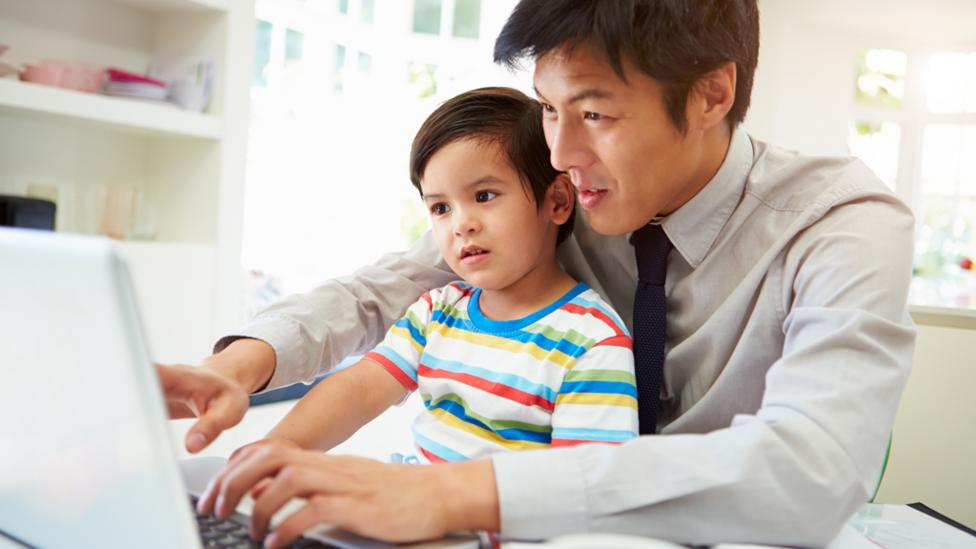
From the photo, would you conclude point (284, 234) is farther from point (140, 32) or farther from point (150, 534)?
point (150, 534)

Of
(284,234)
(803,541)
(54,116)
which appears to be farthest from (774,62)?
(803,541)

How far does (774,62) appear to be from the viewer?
232 inches

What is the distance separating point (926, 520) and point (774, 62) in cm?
519

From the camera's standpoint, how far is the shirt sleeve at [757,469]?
73 cm

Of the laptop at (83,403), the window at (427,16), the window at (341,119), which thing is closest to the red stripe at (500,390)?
the laptop at (83,403)

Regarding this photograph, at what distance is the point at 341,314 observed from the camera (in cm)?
132

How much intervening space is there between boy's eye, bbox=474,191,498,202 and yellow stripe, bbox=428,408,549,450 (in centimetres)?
29

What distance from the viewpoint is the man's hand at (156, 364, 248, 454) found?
2.93 ft

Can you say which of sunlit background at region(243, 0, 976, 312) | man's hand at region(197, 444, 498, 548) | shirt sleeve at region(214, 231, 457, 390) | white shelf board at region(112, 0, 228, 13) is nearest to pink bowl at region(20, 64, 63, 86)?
white shelf board at region(112, 0, 228, 13)

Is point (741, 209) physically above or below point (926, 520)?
above

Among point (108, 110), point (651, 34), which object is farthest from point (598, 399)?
point (108, 110)

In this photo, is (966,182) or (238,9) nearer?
(238,9)

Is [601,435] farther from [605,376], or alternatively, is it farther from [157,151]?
[157,151]

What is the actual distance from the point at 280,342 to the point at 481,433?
1.03 ft
